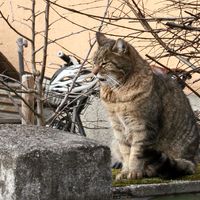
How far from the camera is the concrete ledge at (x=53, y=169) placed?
3055 mm

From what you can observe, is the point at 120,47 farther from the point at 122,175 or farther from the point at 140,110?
the point at 122,175

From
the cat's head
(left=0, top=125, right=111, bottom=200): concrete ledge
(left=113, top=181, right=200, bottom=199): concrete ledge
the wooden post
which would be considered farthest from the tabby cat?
(left=0, top=125, right=111, bottom=200): concrete ledge

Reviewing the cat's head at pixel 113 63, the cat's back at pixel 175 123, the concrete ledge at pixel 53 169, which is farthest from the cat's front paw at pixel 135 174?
the concrete ledge at pixel 53 169

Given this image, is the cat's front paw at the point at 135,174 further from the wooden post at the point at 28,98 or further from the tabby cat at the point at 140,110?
the wooden post at the point at 28,98

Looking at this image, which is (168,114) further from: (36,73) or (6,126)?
(6,126)

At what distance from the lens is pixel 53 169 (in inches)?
121

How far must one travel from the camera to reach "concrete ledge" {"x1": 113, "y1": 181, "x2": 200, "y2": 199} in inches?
145

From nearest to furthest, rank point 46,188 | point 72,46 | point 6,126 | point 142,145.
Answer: point 46,188 < point 6,126 < point 142,145 < point 72,46

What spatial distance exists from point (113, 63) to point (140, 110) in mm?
385

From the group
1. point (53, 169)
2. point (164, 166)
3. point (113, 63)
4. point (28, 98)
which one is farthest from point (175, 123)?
point (53, 169)

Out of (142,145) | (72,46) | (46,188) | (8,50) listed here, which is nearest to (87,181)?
(46,188)

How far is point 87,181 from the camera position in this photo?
10.4ft

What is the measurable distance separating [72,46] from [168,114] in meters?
5.07

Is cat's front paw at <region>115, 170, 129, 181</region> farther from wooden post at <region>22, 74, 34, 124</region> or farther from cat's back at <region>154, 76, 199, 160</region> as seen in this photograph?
wooden post at <region>22, 74, 34, 124</region>
